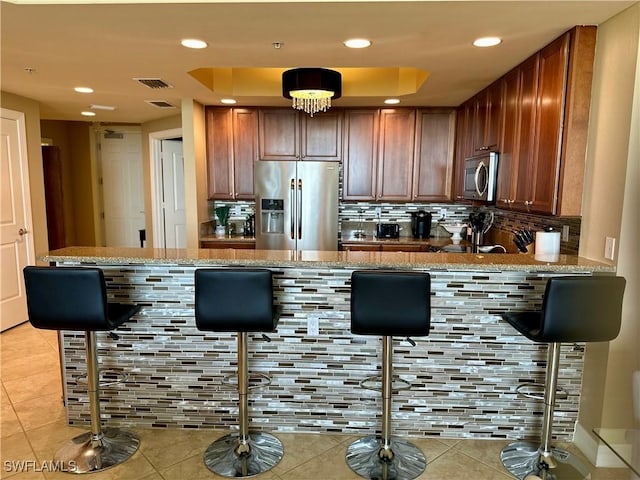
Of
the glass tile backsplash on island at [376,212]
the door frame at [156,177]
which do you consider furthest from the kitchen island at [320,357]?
the door frame at [156,177]

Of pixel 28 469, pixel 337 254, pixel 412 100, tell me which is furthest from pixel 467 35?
pixel 28 469

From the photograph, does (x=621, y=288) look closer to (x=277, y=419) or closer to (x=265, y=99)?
(x=277, y=419)

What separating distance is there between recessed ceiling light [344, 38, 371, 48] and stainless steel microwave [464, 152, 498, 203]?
1.39m

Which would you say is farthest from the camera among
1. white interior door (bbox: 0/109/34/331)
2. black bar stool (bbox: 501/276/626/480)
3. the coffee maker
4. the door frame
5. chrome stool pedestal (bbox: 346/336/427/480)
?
the door frame

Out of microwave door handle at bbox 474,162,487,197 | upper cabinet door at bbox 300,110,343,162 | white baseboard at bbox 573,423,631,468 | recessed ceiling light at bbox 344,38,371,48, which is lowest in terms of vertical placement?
white baseboard at bbox 573,423,631,468

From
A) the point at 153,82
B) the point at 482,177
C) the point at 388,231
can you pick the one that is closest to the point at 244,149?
the point at 153,82

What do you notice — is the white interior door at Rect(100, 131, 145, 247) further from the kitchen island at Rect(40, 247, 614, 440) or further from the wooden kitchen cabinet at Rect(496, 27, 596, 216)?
the wooden kitchen cabinet at Rect(496, 27, 596, 216)

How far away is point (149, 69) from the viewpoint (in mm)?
3137

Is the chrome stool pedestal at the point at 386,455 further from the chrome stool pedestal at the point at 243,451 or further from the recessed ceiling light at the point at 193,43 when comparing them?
the recessed ceiling light at the point at 193,43

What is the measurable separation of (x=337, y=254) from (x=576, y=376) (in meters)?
1.56

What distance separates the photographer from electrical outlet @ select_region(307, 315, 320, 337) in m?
2.44

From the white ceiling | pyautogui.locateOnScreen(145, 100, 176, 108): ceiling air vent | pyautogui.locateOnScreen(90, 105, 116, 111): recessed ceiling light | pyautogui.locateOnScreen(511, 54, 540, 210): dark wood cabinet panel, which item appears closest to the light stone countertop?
pyautogui.locateOnScreen(511, 54, 540, 210): dark wood cabinet panel

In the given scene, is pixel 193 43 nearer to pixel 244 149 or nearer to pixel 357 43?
pixel 357 43

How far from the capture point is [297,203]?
4.35 meters
